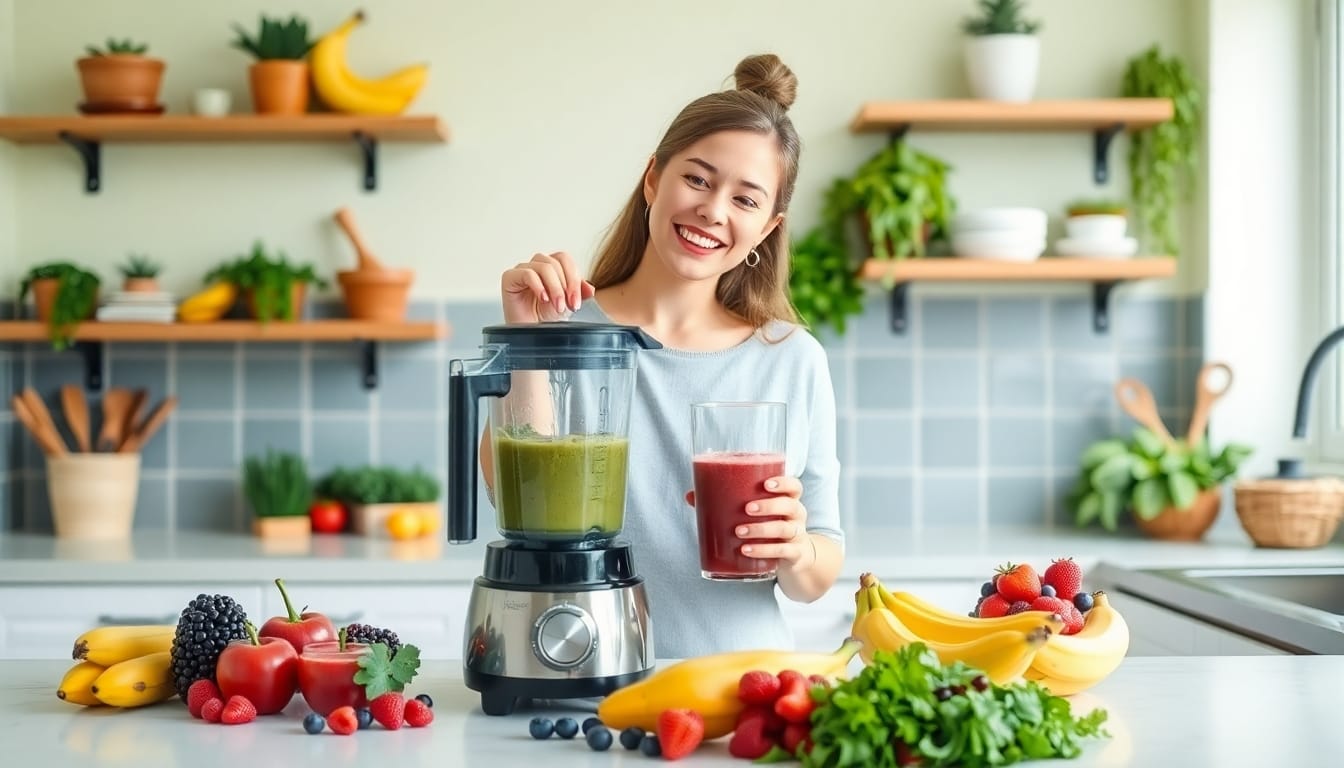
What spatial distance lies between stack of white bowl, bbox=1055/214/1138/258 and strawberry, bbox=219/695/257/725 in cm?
250

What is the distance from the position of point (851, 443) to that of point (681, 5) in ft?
3.80

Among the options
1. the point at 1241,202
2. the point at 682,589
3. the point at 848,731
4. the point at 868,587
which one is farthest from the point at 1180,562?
the point at 848,731

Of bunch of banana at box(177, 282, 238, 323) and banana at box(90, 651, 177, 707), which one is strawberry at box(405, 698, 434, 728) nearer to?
banana at box(90, 651, 177, 707)

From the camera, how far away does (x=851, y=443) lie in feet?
11.6

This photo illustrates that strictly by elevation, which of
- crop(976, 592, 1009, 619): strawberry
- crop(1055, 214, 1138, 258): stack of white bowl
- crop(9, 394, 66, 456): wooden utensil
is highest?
crop(1055, 214, 1138, 258): stack of white bowl

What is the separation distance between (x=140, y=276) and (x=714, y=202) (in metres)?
2.17

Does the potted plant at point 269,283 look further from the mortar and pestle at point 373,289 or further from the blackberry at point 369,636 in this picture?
the blackberry at point 369,636

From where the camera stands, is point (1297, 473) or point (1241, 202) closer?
point (1297, 473)

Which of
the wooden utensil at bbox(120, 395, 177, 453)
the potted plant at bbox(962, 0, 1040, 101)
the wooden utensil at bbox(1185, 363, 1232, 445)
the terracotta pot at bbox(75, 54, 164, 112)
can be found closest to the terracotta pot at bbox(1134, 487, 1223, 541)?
the wooden utensil at bbox(1185, 363, 1232, 445)

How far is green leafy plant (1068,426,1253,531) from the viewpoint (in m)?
3.20

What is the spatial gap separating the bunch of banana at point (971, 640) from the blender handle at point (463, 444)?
1.25ft

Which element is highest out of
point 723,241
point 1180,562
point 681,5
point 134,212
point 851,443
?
point 681,5

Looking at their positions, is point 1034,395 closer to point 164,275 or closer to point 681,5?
point 681,5

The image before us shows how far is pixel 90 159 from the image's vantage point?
11.4 ft
